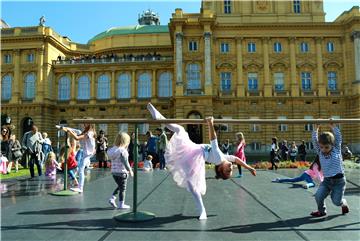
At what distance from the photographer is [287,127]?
48.9m

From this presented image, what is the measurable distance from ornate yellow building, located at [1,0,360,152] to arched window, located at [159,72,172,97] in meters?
0.15

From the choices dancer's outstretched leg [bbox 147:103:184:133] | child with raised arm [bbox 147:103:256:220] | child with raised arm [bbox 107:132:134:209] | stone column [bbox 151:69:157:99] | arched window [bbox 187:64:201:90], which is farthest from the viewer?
stone column [bbox 151:69:157:99]

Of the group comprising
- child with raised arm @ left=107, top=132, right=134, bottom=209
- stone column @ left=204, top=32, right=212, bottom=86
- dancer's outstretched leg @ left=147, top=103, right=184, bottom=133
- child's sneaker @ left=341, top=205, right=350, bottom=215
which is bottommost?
child's sneaker @ left=341, top=205, right=350, bottom=215

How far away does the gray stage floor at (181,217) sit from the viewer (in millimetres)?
5809

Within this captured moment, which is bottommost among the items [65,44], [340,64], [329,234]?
[329,234]

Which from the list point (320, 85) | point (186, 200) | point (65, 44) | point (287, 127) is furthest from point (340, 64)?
point (186, 200)

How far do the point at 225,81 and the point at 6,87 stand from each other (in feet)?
109

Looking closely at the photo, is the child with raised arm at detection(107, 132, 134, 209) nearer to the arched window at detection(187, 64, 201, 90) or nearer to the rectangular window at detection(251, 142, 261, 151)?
the rectangular window at detection(251, 142, 261, 151)

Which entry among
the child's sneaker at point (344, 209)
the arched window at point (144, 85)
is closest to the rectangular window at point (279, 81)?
the arched window at point (144, 85)

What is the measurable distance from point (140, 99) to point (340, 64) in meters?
28.7

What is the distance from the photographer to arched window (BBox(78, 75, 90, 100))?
56.1m

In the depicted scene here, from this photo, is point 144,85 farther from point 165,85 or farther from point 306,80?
point 306,80

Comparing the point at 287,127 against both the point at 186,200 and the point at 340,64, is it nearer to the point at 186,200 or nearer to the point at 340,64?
the point at 340,64

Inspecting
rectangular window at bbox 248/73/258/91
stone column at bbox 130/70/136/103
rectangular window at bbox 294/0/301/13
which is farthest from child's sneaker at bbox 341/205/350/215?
rectangular window at bbox 294/0/301/13
